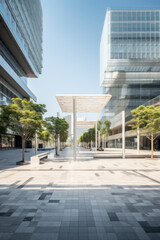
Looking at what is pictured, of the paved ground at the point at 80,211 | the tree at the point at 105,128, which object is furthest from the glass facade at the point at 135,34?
the paved ground at the point at 80,211

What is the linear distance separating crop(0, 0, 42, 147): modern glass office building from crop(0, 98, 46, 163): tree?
16953mm

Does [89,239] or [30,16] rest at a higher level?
[30,16]

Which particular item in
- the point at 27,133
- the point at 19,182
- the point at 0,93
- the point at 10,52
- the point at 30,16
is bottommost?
the point at 19,182

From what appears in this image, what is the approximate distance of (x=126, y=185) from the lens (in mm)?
7859

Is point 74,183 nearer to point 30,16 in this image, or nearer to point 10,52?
point 10,52

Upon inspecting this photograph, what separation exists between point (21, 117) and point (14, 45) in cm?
2590

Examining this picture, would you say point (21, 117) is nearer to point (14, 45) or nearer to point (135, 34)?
point (14, 45)

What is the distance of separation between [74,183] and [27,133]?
349 inches

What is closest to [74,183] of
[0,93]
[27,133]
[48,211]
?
[48,211]

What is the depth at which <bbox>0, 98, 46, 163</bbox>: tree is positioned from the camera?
45.8 feet

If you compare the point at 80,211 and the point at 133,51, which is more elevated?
the point at 133,51

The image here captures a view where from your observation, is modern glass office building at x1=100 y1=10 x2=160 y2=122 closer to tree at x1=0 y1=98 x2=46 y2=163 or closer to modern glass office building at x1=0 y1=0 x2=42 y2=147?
modern glass office building at x1=0 y1=0 x2=42 y2=147

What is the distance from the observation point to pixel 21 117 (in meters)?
14.4

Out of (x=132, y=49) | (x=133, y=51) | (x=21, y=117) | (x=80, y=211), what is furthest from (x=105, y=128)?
(x=80, y=211)
